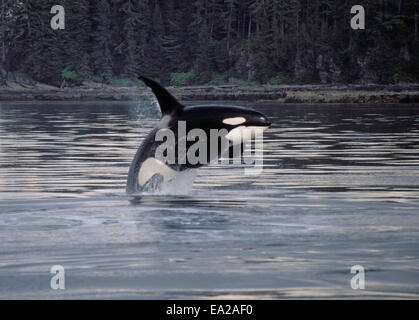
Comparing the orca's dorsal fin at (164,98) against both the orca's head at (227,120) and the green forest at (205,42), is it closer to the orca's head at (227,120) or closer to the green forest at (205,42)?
the orca's head at (227,120)

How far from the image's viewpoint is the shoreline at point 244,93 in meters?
85.4

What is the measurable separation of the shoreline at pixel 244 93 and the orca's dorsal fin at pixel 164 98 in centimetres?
6817

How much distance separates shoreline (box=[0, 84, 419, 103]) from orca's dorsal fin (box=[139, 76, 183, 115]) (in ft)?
224

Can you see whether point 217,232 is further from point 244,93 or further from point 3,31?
point 3,31

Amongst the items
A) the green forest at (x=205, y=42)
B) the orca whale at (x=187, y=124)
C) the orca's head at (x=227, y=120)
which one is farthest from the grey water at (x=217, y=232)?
the green forest at (x=205, y=42)

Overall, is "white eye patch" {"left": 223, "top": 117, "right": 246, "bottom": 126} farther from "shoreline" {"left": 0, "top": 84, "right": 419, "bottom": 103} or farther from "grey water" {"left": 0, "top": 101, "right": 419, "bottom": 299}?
"shoreline" {"left": 0, "top": 84, "right": 419, "bottom": 103}

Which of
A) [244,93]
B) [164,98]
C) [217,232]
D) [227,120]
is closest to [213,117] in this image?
[227,120]

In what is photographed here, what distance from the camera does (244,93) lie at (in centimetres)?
9850

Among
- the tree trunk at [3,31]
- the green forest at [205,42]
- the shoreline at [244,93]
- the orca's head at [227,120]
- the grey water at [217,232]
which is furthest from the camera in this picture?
the tree trunk at [3,31]

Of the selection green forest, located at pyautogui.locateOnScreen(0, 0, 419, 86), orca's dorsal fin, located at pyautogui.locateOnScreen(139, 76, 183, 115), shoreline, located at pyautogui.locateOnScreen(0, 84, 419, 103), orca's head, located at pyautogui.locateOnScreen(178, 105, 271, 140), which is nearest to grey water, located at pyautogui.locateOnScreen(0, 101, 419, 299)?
orca's head, located at pyautogui.locateOnScreen(178, 105, 271, 140)

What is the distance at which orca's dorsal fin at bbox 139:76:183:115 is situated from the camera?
15.7 metres

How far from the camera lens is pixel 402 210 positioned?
49.5ft
